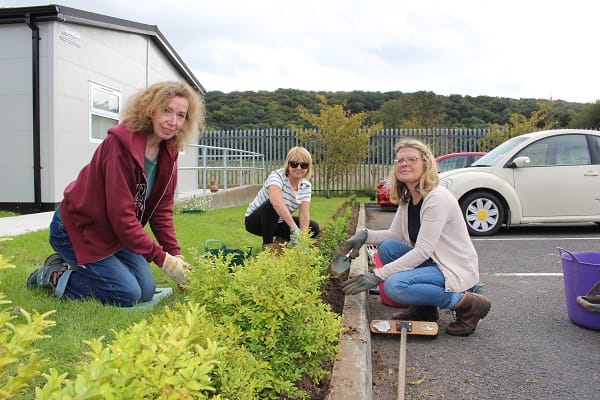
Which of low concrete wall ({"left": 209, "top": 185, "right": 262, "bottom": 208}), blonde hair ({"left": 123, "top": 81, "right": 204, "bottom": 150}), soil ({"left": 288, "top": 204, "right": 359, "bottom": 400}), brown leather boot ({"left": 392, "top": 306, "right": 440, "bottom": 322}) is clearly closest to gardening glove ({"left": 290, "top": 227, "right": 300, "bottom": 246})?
soil ({"left": 288, "top": 204, "right": 359, "bottom": 400})

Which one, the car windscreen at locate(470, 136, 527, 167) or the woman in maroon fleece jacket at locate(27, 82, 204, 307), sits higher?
the car windscreen at locate(470, 136, 527, 167)

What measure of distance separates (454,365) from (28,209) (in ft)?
28.8

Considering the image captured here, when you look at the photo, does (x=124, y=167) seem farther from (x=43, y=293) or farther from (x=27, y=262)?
(x=27, y=262)

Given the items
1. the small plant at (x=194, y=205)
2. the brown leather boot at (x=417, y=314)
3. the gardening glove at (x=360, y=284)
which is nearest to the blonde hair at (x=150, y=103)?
the gardening glove at (x=360, y=284)

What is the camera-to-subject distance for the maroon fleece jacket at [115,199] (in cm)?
312

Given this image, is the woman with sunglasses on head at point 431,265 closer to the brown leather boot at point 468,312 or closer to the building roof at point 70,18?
the brown leather boot at point 468,312

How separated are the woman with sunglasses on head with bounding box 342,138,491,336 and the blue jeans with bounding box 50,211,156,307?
150 cm

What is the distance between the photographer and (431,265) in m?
3.61

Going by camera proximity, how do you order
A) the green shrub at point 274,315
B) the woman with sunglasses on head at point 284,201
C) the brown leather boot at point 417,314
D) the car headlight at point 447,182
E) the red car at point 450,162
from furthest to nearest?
the red car at point 450,162, the car headlight at point 447,182, the woman with sunglasses on head at point 284,201, the brown leather boot at point 417,314, the green shrub at point 274,315

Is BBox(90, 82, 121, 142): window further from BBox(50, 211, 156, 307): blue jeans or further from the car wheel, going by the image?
the car wheel

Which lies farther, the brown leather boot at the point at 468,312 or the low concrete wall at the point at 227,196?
the low concrete wall at the point at 227,196

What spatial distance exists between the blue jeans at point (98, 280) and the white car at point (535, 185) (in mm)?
5745

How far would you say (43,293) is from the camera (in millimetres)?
3484

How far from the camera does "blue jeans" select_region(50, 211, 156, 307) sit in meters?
3.39
